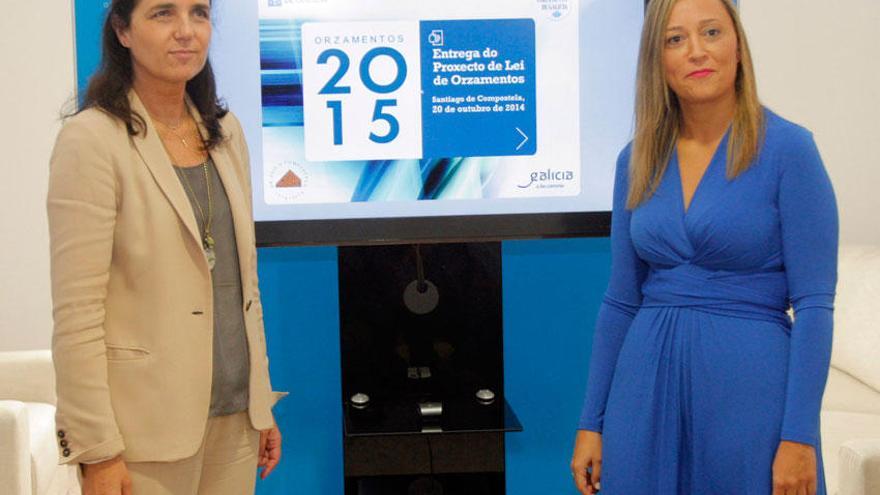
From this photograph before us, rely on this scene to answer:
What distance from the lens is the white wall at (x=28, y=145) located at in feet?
10.3

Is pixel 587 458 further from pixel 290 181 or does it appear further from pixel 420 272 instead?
pixel 290 181

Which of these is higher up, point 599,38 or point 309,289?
point 599,38

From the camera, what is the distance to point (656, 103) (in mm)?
1788

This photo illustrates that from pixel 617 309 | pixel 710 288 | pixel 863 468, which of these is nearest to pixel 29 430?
pixel 617 309

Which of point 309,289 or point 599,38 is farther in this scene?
point 309,289

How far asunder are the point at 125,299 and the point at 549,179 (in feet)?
4.33

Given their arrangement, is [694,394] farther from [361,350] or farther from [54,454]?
[54,454]

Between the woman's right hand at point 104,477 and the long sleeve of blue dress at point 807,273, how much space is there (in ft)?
3.63

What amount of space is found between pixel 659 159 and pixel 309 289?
4.38 ft

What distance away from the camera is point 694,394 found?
1.68 meters

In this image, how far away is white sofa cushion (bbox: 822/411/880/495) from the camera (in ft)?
8.14

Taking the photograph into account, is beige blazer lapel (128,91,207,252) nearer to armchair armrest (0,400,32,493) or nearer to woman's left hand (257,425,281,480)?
woman's left hand (257,425,281,480)

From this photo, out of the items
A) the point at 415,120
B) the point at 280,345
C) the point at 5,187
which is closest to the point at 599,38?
the point at 415,120

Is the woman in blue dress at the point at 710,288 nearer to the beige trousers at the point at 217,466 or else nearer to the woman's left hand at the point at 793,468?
the woman's left hand at the point at 793,468
